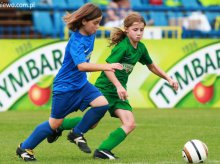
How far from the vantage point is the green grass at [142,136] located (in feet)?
29.6

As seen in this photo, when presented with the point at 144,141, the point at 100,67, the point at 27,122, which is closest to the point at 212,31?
the point at 27,122

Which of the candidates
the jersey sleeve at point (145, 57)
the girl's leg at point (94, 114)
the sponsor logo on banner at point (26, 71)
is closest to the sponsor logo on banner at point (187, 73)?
the sponsor logo on banner at point (26, 71)

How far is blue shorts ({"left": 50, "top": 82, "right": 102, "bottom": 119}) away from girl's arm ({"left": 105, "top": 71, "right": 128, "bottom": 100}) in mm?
268

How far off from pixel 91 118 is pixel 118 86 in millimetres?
524

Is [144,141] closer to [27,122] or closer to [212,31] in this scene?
[27,122]

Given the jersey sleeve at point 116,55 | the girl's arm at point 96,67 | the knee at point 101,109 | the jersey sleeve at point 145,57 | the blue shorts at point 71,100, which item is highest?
the girl's arm at point 96,67

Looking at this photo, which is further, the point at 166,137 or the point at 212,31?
the point at 212,31

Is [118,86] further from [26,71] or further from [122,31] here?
[26,71]

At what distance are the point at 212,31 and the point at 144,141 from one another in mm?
8465

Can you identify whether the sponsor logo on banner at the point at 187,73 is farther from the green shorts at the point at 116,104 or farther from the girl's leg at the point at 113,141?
the girl's leg at the point at 113,141

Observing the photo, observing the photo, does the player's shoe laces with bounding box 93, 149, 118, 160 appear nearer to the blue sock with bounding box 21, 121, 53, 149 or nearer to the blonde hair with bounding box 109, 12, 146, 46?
the blue sock with bounding box 21, 121, 53, 149

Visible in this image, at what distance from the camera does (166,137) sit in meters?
11.4

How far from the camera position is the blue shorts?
28.2 ft

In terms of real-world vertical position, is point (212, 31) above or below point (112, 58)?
below
